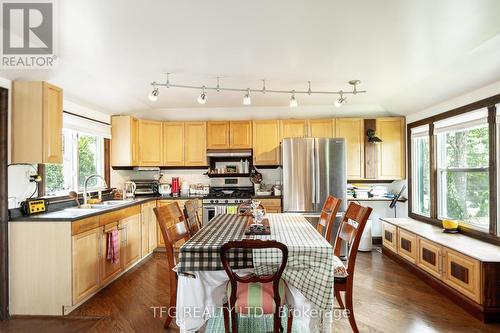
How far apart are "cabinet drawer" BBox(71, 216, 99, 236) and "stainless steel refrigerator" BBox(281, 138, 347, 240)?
2.61 meters

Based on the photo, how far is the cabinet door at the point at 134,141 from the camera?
446 centimetres

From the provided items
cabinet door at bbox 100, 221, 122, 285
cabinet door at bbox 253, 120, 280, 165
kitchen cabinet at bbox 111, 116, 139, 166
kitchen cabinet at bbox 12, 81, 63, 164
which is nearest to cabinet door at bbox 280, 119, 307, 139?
cabinet door at bbox 253, 120, 280, 165

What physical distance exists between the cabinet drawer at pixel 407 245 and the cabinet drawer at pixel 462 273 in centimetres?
56

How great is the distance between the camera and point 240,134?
185 inches

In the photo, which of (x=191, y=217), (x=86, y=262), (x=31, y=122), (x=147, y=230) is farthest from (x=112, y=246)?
(x=31, y=122)

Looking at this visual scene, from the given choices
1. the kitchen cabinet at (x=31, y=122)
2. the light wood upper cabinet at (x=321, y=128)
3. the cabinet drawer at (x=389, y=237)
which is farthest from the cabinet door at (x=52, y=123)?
the cabinet drawer at (x=389, y=237)

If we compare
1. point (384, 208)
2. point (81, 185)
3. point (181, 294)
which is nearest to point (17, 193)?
point (81, 185)

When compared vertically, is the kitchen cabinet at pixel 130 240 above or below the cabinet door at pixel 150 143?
below

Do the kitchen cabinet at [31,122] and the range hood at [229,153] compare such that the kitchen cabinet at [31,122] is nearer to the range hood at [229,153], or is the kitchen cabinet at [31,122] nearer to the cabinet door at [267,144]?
the range hood at [229,153]

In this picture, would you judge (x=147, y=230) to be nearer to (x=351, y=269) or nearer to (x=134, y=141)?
(x=134, y=141)

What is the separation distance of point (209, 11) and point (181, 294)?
200 centimetres

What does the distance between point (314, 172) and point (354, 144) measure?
1028mm

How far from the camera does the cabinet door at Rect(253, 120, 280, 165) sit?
4664 millimetres

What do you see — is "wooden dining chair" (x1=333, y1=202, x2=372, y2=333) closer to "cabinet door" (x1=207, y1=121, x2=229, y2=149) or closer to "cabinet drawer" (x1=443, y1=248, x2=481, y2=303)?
"cabinet drawer" (x1=443, y1=248, x2=481, y2=303)
